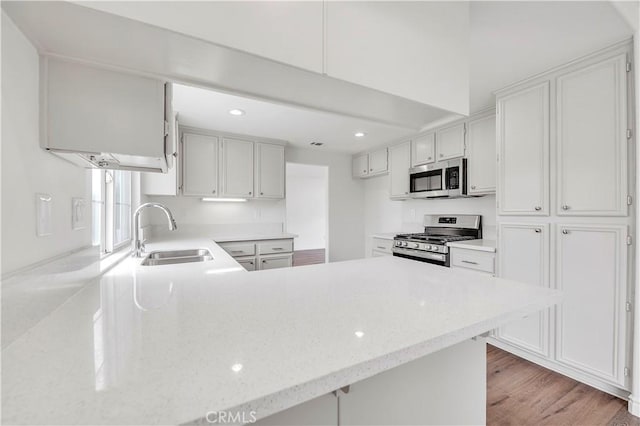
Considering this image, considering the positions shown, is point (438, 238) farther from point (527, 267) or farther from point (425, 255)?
point (527, 267)

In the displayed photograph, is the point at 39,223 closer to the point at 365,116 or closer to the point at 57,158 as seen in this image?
the point at 57,158

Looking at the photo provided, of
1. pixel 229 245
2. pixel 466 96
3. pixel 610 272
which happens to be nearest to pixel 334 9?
pixel 466 96

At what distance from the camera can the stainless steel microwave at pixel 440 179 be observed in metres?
2.89

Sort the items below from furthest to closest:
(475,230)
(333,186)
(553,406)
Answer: (333,186), (475,230), (553,406)

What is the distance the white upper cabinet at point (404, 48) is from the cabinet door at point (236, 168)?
2.92 m

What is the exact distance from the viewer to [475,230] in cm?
304

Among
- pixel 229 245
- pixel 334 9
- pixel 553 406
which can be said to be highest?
pixel 334 9

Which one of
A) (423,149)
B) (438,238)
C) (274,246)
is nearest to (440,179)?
(423,149)

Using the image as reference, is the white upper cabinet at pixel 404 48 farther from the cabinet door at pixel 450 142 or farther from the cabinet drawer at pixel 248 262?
the cabinet drawer at pixel 248 262

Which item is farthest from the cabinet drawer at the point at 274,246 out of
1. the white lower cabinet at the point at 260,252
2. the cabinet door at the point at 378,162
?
the cabinet door at the point at 378,162

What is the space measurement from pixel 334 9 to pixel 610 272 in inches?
90.3

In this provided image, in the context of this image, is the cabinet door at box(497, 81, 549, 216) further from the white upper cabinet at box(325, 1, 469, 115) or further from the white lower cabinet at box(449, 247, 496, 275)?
the white upper cabinet at box(325, 1, 469, 115)

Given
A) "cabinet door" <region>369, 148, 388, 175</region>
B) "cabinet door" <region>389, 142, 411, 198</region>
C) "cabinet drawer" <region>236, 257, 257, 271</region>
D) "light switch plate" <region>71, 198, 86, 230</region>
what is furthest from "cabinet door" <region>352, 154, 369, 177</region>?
"light switch plate" <region>71, 198, 86, 230</region>

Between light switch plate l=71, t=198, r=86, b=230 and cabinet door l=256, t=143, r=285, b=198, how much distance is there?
8.60 ft
